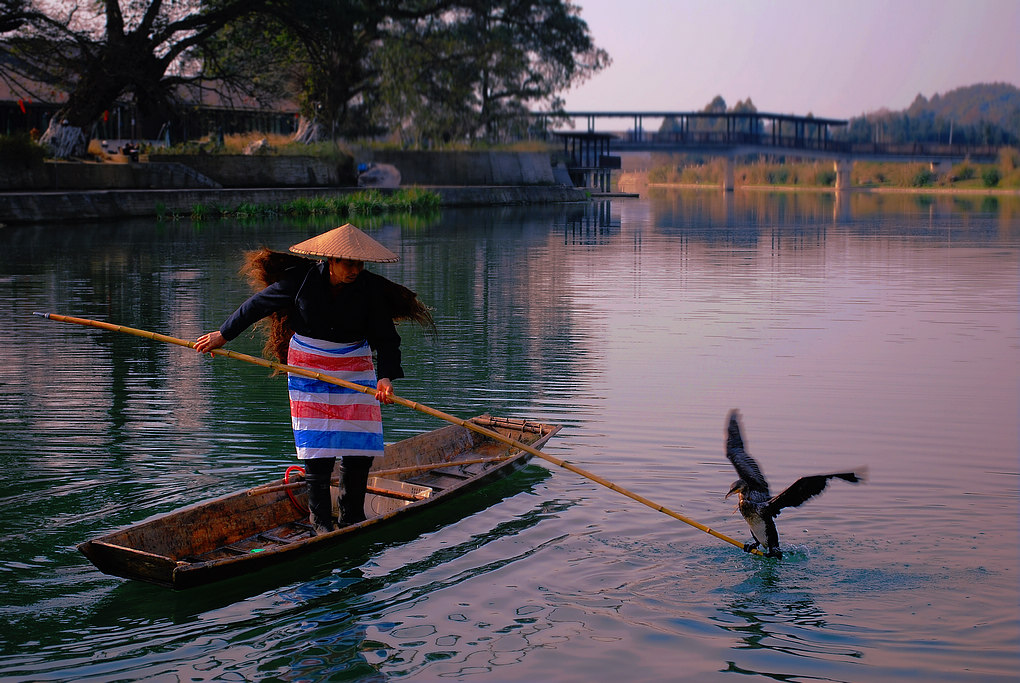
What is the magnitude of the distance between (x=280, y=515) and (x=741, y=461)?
2805mm

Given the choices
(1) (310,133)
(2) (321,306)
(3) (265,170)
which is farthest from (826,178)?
(2) (321,306)

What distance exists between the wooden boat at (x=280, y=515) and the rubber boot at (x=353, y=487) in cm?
13

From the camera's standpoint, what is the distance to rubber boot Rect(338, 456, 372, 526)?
6.74 metres

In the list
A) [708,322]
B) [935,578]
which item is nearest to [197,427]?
[935,578]

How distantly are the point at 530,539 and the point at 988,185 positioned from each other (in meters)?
93.6

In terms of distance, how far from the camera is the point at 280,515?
6.97 metres

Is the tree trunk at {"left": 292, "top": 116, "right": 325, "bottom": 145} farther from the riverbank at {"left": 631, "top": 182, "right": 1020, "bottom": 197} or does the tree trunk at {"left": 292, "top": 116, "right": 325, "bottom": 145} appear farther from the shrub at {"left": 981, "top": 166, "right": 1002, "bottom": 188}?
the shrub at {"left": 981, "top": 166, "right": 1002, "bottom": 188}

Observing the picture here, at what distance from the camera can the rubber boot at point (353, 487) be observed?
6742 mm

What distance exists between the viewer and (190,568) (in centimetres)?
564

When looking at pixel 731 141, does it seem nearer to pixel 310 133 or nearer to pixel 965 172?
pixel 965 172

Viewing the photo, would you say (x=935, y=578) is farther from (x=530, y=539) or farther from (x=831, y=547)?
(x=530, y=539)

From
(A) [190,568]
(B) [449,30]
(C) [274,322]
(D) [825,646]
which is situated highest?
(B) [449,30]

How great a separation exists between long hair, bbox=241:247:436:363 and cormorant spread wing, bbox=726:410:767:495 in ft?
6.08

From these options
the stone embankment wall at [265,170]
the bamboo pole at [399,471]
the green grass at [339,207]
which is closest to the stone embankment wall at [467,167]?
the stone embankment wall at [265,170]
